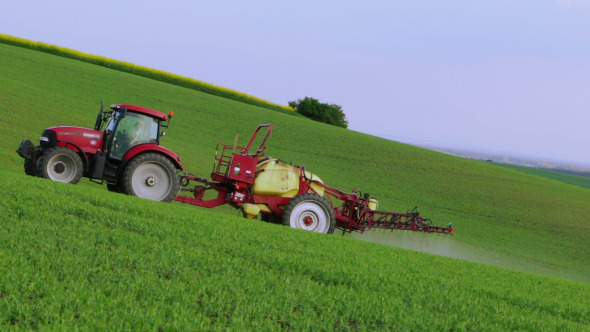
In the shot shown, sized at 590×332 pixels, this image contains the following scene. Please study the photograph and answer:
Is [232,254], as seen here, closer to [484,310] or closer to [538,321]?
[484,310]

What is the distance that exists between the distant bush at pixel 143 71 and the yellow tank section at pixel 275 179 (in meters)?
34.2

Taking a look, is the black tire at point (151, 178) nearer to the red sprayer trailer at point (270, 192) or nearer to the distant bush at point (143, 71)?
the red sprayer trailer at point (270, 192)

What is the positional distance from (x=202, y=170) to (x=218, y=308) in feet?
52.8

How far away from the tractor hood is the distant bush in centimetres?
3500

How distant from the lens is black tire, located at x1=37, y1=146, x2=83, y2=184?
38.0 ft

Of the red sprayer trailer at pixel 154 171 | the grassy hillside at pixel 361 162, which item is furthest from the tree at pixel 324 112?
the red sprayer trailer at pixel 154 171

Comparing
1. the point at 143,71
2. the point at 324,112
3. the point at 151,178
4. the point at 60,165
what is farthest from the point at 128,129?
the point at 324,112

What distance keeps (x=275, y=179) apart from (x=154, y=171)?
266cm

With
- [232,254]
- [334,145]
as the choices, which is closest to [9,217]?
[232,254]

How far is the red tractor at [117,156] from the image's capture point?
11.8m

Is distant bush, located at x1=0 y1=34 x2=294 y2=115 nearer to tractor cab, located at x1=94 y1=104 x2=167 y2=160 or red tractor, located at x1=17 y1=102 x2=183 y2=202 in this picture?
tractor cab, located at x1=94 y1=104 x2=167 y2=160

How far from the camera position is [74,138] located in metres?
12.0

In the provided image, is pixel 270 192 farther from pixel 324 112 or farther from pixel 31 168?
pixel 324 112

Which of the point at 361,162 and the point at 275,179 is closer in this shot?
the point at 275,179
